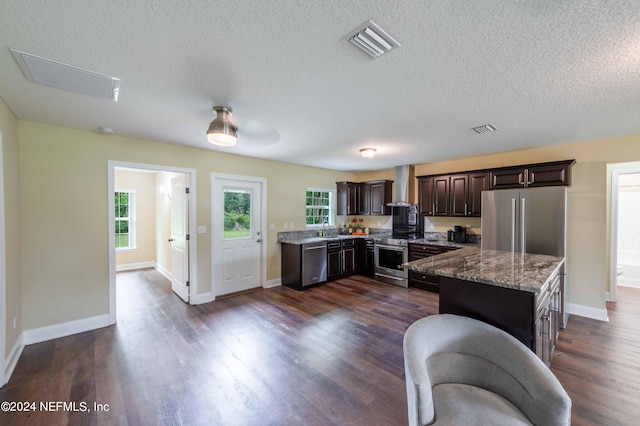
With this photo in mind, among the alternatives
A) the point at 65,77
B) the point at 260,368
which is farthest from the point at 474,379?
the point at 65,77

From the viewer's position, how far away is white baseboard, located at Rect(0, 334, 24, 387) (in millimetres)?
2250

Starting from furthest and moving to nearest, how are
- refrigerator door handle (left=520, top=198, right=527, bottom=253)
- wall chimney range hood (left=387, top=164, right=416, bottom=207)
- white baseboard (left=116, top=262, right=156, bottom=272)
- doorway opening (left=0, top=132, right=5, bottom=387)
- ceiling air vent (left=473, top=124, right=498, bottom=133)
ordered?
1. white baseboard (left=116, top=262, right=156, bottom=272)
2. wall chimney range hood (left=387, top=164, right=416, bottom=207)
3. refrigerator door handle (left=520, top=198, right=527, bottom=253)
4. ceiling air vent (left=473, top=124, right=498, bottom=133)
5. doorway opening (left=0, top=132, right=5, bottom=387)

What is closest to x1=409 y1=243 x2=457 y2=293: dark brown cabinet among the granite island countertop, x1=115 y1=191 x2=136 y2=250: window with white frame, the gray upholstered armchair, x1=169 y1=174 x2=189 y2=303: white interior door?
the granite island countertop

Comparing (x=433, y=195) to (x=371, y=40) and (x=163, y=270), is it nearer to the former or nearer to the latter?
(x=371, y=40)

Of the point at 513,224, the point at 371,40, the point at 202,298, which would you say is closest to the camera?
the point at 371,40

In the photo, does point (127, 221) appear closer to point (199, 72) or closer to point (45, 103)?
point (45, 103)

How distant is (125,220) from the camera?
21.0 feet

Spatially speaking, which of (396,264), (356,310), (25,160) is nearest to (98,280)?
(25,160)

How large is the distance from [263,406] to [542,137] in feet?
14.9

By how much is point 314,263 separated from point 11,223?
395cm

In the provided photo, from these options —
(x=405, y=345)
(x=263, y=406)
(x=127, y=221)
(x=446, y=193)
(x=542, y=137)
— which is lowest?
(x=263, y=406)

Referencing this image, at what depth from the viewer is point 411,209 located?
5.59 m

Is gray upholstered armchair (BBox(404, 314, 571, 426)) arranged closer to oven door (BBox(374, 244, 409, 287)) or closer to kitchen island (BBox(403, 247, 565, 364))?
kitchen island (BBox(403, 247, 565, 364))

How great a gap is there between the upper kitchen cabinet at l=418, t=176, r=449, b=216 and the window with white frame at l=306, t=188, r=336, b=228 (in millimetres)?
2111
